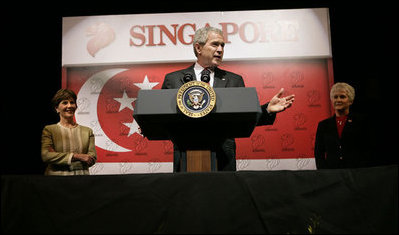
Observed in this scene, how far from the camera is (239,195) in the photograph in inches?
50.5

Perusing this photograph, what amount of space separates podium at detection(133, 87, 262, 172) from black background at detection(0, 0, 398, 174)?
257 centimetres

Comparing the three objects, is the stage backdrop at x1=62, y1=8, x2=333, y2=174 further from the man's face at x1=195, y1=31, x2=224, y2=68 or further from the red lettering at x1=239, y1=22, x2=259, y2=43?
the man's face at x1=195, y1=31, x2=224, y2=68

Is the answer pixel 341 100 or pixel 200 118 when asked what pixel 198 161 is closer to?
pixel 200 118

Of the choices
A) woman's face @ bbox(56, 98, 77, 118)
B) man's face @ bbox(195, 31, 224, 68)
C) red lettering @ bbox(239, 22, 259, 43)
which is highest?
red lettering @ bbox(239, 22, 259, 43)

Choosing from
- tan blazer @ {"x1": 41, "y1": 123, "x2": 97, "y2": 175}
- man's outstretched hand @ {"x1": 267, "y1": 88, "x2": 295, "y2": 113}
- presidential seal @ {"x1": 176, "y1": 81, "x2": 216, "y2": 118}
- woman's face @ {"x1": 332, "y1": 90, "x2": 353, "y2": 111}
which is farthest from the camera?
woman's face @ {"x1": 332, "y1": 90, "x2": 353, "y2": 111}

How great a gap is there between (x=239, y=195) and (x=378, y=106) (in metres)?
2.97

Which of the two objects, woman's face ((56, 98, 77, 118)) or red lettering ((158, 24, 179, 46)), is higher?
red lettering ((158, 24, 179, 46))

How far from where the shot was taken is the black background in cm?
371

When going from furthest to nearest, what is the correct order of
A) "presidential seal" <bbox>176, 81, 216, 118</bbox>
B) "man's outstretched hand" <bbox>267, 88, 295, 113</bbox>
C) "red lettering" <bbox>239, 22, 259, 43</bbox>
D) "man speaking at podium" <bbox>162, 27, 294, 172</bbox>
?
"red lettering" <bbox>239, 22, 259, 43</bbox>
"man speaking at podium" <bbox>162, 27, 294, 172</bbox>
"man's outstretched hand" <bbox>267, 88, 295, 113</bbox>
"presidential seal" <bbox>176, 81, 216, 118</bbox>

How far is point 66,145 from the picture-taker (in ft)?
9.52

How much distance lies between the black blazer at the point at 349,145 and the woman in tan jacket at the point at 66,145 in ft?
6.36

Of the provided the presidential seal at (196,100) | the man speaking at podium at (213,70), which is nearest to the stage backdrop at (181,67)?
the man speaking at podium at (213,70)

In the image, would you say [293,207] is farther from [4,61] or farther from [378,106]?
[4,61]

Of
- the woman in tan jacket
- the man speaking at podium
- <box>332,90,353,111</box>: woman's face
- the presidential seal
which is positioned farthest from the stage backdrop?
the presidential seal
